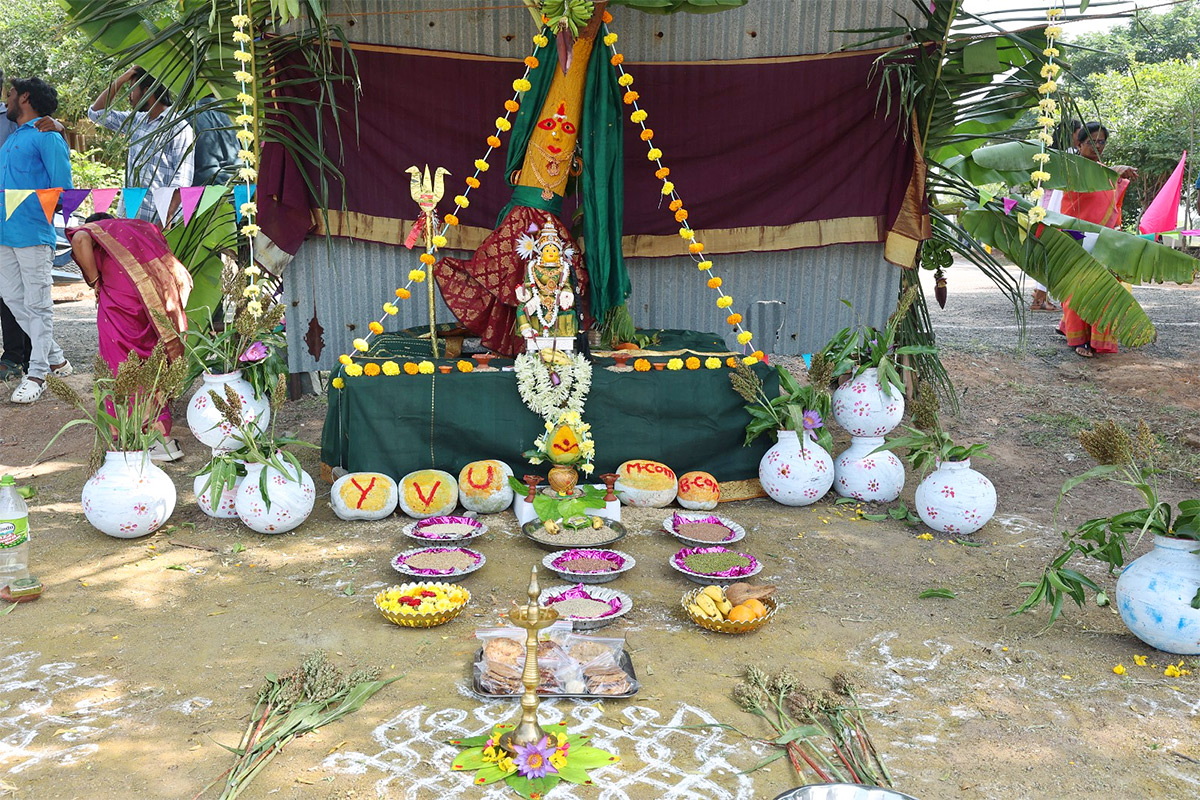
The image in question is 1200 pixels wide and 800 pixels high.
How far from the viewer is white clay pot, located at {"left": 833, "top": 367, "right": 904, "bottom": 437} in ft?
18.2

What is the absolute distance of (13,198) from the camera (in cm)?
683

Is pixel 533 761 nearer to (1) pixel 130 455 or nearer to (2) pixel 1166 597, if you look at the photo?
(2) pixel 1166 597

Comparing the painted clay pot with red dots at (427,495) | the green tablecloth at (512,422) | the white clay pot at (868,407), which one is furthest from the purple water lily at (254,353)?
the white clay pot at (868,407)

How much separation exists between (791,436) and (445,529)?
1995mm

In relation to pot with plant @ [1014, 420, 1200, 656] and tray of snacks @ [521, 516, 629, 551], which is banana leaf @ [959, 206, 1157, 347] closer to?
pot with plant @ [1014, 420, 1200, 656]

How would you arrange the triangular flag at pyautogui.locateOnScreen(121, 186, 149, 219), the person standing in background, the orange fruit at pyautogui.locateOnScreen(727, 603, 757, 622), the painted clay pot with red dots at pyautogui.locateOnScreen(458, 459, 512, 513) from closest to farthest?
the orange fruit at pyautogui.locateOnScreen(727, 603, 757, 622) < the painted clay pot with red dots at pyautogui.locateOnScreen(458, 459, 512, 513) < the triangular flag at pyautogui.locateOnScreen(121, 186, 149, 219) < the person standing in background

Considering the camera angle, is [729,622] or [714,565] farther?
[714,565]

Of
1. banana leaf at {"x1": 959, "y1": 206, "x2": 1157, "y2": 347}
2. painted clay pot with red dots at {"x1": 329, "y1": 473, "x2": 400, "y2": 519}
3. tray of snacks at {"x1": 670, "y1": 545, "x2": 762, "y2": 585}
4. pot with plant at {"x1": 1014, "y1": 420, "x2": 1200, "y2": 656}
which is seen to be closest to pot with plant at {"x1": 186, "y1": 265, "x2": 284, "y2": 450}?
painted clay pot with red dots at {"x1": 329, "y1": 473, "x2": 400, "y2": 519}

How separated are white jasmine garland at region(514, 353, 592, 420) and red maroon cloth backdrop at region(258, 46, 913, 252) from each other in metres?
1.74

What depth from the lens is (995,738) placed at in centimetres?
319

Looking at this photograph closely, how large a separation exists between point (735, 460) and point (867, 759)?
2.83m

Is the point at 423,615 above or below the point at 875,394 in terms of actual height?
below

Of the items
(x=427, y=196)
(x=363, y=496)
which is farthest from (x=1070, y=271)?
(x=363, y=496)

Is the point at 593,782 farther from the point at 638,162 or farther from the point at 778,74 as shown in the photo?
the point at 778,74
